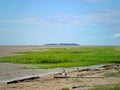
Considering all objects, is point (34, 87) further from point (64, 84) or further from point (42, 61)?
point (42, 61)

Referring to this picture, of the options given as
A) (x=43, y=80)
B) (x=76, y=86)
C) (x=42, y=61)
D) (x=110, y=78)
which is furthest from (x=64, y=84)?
(x=42, y=61)

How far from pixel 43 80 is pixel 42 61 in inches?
762

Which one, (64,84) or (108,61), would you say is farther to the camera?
(108,61)

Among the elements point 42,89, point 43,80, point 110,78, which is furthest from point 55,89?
point 110,78

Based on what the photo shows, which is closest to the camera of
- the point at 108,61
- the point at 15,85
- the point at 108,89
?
the point at 108,89

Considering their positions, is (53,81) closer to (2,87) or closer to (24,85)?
→ (24,85)

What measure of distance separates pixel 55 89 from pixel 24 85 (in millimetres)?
2436

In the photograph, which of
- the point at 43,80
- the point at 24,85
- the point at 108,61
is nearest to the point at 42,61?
the point at 108,61

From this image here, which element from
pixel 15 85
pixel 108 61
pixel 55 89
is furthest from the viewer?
pixel 108 61

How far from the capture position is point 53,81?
68.4ft

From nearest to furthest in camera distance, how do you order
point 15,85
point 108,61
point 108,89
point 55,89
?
1. point 108,89
2. point 55,89
3. point 15,85
4. point 108,61

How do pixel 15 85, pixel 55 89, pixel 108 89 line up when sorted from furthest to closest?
pixel 15 85
pixel 55 89
pixel 108 89

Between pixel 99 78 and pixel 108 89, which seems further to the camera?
pixel 99 78

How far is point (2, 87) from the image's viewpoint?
59.7 feet
